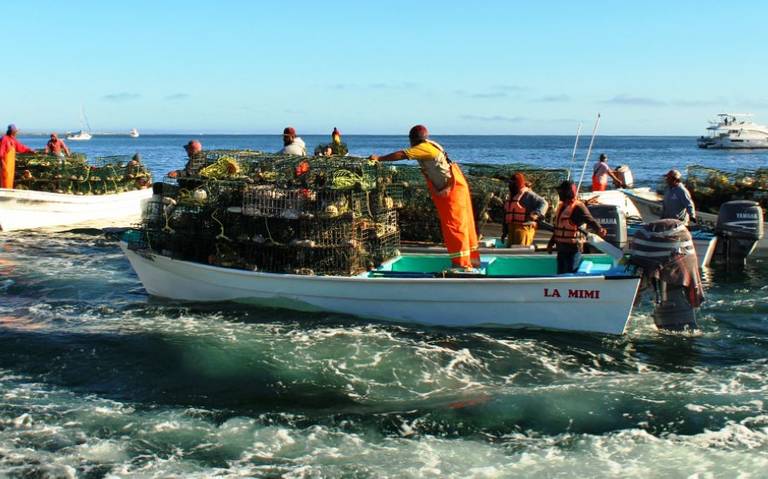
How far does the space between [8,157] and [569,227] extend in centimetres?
1362

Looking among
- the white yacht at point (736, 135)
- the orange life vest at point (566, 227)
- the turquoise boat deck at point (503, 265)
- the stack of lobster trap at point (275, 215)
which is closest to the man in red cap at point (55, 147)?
the stack of lobster trap at point (275, 215)

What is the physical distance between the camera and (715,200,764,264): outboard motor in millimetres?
13501

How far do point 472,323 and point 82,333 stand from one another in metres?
4.94

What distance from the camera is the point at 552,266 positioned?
34.0 ft

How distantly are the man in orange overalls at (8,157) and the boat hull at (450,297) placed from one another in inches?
351

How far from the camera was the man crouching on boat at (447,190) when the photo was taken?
28.8 feet

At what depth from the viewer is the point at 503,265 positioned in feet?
34.9

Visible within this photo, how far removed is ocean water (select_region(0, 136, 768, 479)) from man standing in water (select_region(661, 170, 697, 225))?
7.15ft

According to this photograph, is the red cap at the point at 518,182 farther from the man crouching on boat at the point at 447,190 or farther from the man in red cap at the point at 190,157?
the man in red cap at the point at 190,157

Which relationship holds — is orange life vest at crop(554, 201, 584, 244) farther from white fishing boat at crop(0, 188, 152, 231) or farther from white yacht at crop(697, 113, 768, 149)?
white yacht at crop(697, 113, 768, 149)

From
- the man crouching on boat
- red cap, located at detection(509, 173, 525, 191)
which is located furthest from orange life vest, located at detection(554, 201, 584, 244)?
red cap, located at detection(509, 173, 525, 191)

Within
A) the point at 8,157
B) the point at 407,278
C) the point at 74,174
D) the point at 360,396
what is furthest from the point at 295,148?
the point at 74,174

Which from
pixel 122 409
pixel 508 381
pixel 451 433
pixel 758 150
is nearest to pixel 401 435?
pixel 451 433

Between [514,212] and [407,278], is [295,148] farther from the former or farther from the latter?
[407,278]
